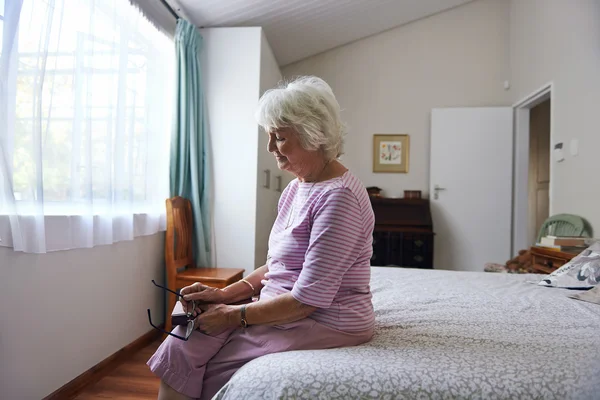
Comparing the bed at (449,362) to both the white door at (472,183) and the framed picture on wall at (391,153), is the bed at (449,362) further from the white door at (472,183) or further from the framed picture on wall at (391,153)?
the framed picture on wall at (391,153)

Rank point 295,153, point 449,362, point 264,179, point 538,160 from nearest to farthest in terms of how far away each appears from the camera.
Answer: point 449,362 < point 295,153 < point 264,179 < point 538,160

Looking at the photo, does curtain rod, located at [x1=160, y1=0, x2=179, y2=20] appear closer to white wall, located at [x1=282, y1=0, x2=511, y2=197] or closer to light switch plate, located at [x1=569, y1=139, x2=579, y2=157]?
white wall, located at [x1=282, y1=0, x2=511, y2=197]

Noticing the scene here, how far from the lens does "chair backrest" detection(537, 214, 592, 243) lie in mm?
2846

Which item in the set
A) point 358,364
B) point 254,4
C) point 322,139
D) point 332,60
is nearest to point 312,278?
point 358,364

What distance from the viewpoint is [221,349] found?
1.02 meters

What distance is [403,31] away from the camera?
15.1ft

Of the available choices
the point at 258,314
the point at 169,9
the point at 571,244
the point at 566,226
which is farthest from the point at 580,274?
the point at 169,9

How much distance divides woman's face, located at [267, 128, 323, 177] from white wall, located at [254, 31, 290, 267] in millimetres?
1981

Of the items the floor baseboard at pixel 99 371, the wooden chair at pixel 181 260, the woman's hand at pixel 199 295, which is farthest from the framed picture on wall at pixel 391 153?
the woman's hand at pixel 199 295

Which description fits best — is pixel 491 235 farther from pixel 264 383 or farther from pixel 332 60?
pixel 264 383

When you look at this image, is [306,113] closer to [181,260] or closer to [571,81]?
[181,260]

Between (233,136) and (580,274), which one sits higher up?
(233,136)

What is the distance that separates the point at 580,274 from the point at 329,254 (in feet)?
4.73

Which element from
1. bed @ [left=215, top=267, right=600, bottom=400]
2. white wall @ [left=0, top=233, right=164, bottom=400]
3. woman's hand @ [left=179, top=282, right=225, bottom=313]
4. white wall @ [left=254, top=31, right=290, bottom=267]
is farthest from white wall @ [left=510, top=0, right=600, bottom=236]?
white wall @ [left=0, top=233, right=164, bottom=400]
